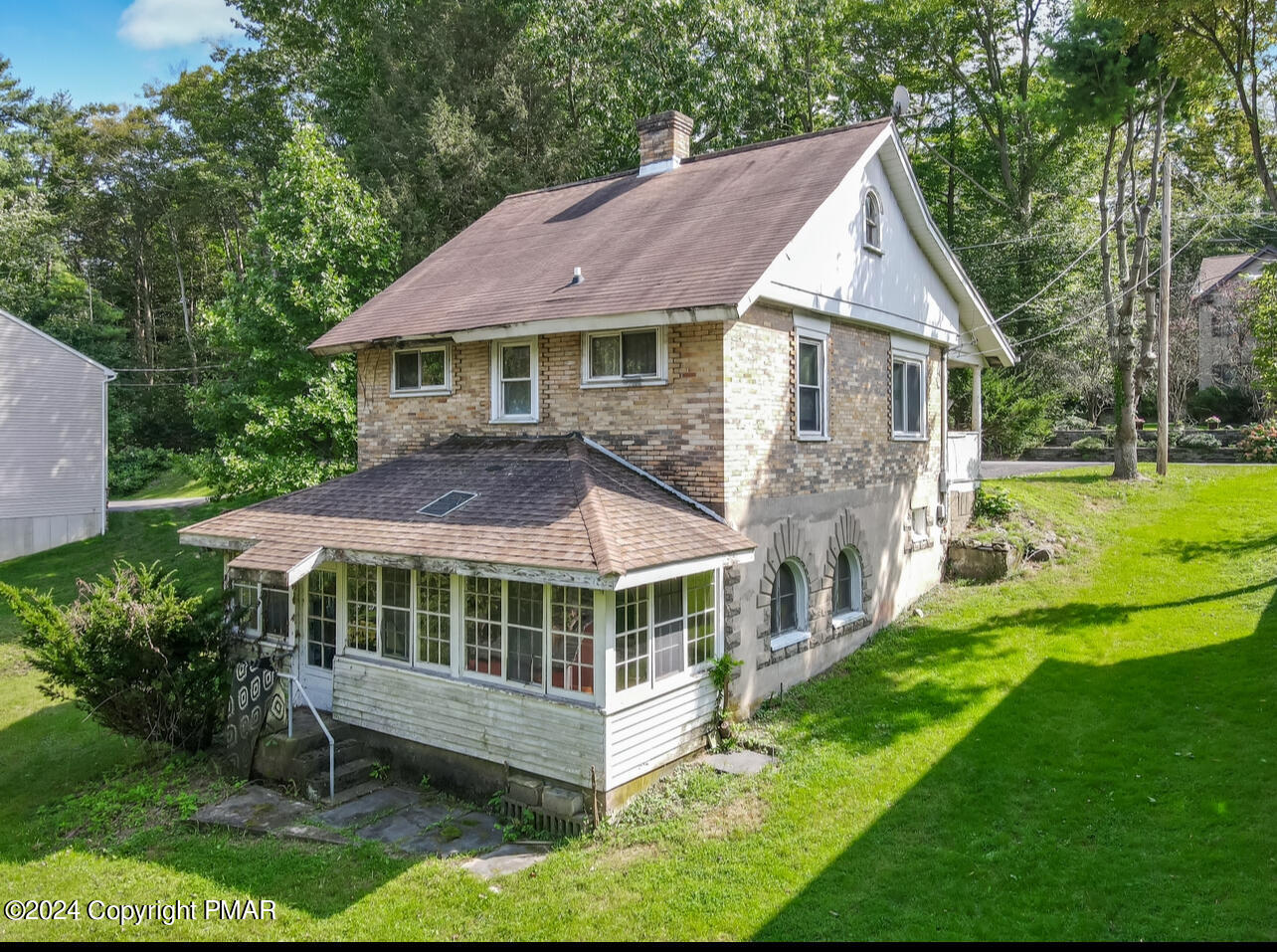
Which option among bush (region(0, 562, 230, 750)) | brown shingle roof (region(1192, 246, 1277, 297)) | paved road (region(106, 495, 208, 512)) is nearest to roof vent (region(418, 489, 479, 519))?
bush (region(0, 562, 230, 750))

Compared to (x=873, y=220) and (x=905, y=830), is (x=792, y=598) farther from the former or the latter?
(x=873, y=220)

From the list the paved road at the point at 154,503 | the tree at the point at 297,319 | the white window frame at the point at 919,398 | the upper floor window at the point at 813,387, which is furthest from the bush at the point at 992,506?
the paved road at the point at 154,503

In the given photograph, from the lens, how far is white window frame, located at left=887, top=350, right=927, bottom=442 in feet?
51.2

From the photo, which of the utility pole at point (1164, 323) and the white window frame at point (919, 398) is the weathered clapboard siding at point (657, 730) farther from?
the utility pole at point (1164, 323)

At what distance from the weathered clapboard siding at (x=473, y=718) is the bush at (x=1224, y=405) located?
119 ft

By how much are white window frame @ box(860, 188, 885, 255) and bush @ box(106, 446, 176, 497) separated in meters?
32.7

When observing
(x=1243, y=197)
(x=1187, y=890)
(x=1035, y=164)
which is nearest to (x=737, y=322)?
(x=1187, y=890)

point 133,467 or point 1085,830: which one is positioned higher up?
point 133,467

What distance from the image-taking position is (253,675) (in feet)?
36.7

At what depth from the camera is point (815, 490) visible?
13.1m

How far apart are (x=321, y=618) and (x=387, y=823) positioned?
337 centimetres

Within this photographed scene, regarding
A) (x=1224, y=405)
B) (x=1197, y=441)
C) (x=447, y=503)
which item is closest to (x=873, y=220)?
(x=447, y=503)

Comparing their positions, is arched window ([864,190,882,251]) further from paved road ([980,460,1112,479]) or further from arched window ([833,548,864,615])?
paved road ([980,460,1112,479])

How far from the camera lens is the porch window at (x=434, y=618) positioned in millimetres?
10656
